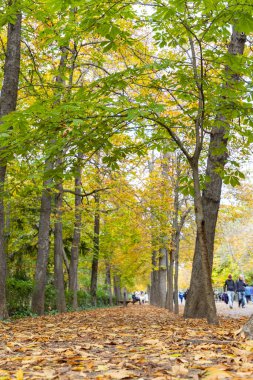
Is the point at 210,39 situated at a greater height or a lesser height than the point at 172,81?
greater

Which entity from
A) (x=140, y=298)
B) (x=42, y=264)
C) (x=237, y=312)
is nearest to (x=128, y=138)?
(x=42, y=264)

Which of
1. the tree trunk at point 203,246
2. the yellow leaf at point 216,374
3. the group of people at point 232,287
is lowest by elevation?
the group of people at point 232,287

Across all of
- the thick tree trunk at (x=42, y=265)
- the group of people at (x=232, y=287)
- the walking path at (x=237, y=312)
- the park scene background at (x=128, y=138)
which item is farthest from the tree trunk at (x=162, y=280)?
the thick tree trunk at (x=42, y=265)

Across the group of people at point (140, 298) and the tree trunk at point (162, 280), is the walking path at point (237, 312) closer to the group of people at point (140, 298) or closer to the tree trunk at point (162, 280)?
the tree trunk at point (162, 280)

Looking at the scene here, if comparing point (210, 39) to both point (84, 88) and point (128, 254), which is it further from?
point (128, 254)

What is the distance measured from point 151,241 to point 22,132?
16032mm

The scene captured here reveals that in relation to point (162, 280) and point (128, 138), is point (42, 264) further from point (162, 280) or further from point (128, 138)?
point (162, 280)

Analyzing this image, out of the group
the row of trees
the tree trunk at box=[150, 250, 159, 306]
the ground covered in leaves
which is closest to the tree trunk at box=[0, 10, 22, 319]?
the row of trees

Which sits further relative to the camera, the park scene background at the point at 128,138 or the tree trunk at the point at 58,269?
the tree trunk at the point at 58,269

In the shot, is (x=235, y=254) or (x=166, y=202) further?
(x=235, y=254)

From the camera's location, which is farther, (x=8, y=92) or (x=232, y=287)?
(x=232, y=287)

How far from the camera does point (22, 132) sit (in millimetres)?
5512

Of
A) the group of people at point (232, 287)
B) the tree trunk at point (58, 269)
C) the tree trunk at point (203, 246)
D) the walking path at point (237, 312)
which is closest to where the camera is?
the tree trunk at point (203, 246)

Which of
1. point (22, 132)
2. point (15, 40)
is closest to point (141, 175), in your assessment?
point (15, 40)
